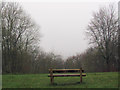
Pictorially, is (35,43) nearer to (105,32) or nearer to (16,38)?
(16,38)

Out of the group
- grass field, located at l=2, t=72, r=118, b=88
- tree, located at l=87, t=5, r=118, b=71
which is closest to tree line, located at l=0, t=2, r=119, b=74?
tree, located at l=87, t=5, r=118, b=71

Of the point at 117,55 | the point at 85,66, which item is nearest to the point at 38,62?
the point at 85,66

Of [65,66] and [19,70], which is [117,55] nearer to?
[65,66]

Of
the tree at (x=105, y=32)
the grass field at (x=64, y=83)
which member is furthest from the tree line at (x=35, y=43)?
the grass field at (x=64, y=83)

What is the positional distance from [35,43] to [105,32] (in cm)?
1521

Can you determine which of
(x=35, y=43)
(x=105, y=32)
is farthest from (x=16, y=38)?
(x=105, y=32)

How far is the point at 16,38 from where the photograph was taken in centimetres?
3141

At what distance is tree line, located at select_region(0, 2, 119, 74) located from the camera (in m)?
27.4

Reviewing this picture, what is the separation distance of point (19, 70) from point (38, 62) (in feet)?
23.4

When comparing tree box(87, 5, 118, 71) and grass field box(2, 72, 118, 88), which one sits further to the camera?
tree box(87, 5, 118, 71)

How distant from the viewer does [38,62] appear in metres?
33.9

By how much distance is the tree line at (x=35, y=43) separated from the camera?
2742cm

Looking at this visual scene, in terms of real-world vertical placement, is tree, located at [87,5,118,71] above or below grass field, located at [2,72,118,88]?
above

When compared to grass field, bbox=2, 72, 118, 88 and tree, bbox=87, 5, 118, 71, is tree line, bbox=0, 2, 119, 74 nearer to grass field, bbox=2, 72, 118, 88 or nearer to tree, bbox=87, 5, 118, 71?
tree, bbox=87, 5, 118, 71
